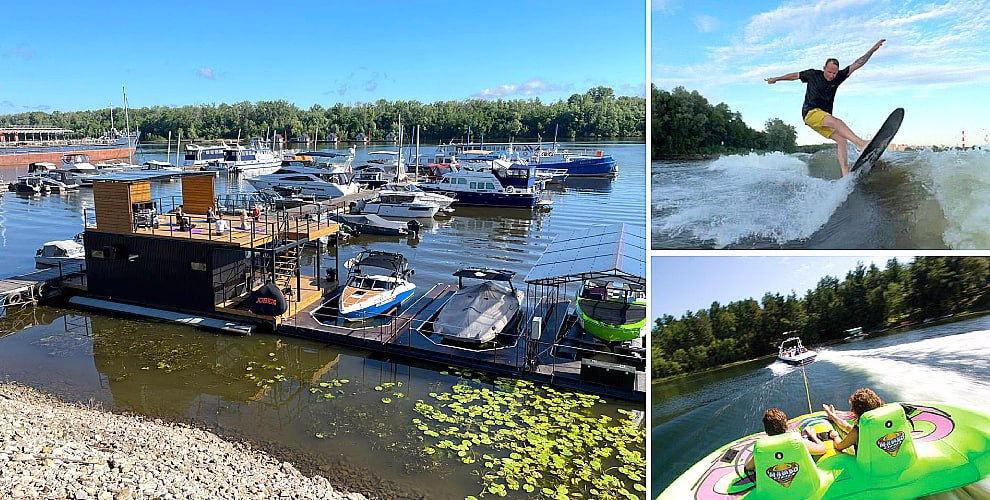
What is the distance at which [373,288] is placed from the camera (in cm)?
1484

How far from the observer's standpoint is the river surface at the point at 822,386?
208 centimetres

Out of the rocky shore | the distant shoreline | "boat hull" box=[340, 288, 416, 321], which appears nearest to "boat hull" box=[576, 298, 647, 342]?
"boat hull" box=[340, 288, 416, 321]

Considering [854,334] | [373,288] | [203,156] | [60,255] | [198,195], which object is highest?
[203,156]

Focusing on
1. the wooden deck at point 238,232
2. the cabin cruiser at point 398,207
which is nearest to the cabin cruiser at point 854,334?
the wooden deck at point 238,232

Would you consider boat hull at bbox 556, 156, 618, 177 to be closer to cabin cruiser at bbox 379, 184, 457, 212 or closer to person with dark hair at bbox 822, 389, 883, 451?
cabin cruiser at bbox 379, 184, 457, 212

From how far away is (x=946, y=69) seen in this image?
1542 mm

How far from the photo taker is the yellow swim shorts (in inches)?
62.6

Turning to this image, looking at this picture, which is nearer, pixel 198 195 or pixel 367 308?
pixel 367 308

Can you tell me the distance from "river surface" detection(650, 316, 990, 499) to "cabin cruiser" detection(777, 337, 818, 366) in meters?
0.03

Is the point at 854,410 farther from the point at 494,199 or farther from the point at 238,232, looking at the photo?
the point at 494,199

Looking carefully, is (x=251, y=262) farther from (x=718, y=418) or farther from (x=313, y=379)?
(x=718, y=418)

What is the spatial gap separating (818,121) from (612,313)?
1097 cm

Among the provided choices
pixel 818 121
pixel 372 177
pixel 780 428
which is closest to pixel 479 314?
pixel 780 428

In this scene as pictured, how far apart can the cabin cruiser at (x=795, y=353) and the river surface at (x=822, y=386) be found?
0.10 ft
